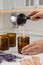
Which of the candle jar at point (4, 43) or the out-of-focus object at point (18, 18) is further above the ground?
the out-of-focus object at point (18, 18)

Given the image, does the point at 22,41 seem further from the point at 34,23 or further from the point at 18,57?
the point at 34,23

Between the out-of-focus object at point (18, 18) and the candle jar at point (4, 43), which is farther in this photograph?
the candle jar at point (4, 43)

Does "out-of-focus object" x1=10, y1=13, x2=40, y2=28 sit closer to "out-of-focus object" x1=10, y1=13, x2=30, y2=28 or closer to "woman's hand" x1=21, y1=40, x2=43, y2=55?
"out-of-focus object" x1=10, y1=13, x2=30, y2=28

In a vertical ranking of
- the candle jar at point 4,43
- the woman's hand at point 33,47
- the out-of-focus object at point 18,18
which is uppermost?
the out-of-focus object at point 18,18

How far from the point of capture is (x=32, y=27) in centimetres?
363

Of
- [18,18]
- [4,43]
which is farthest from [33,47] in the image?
[4,43]

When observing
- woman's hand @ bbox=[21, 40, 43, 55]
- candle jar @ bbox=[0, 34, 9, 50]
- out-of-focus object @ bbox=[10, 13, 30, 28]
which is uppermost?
out-of-focus object @ bbox=[10, 13, 30, 28]

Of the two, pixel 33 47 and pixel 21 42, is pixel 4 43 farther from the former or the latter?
pixel 33 47

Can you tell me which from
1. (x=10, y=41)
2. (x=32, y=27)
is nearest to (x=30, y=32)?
(x=32, y=27)

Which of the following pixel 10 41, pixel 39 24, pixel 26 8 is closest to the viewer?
pixel 10 41

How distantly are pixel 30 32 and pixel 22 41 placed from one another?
7.20 ft

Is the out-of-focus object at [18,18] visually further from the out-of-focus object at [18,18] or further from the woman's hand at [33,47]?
the woman's hand at [33,47]

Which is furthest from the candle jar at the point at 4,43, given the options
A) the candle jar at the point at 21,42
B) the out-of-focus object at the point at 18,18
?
the out-of-focus object at the point at 18,18

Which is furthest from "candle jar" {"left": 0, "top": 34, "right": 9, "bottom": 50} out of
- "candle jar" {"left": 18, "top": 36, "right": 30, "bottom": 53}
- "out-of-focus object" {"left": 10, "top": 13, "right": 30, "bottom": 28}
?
"out-of-focus object" {"left": 10, "top": 13, "right": 30, "bottom": 28}
